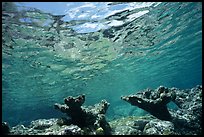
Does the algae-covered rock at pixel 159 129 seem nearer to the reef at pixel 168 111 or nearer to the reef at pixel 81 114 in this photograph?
the reef at pixel 168 111

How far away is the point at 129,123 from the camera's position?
37.4ft

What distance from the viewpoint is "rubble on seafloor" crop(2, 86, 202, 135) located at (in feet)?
28.6

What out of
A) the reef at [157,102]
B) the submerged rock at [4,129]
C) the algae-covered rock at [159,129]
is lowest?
the algae-covered rock at [159,129]

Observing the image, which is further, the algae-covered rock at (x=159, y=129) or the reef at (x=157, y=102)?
the reef at (x=157, y=102)

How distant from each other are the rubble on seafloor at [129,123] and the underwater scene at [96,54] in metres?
0.04

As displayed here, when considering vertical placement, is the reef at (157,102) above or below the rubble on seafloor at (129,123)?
above

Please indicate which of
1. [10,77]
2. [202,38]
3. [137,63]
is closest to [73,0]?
[10,77]

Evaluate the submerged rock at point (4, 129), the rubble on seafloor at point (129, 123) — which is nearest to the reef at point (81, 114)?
the rubble on seafloor at point (129, 123)

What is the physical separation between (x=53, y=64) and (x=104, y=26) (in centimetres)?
1007

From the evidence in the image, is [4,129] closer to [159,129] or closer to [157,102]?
[159,129]

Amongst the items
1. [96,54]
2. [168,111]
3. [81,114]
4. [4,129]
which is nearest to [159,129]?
[168,111]

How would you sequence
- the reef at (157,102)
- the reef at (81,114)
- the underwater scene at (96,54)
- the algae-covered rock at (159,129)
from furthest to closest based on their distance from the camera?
the reef at (157,102) < the underwater scene at (96,54) < the algae-covered rock at (159,129) < the reef at (81,114)

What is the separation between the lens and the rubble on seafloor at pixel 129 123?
873 centimetres

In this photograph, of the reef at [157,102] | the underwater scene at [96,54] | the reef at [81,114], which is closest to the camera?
the reef at [81,114]
